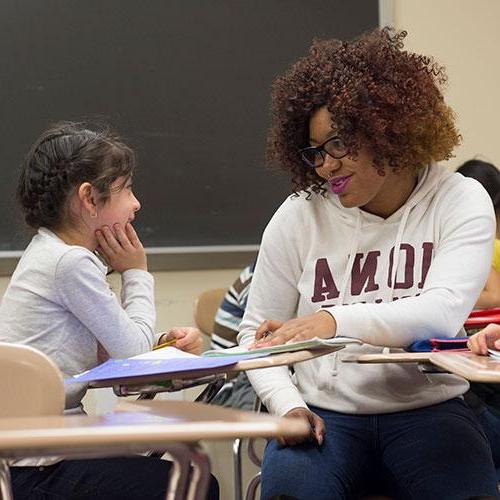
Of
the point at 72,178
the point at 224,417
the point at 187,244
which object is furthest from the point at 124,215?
the point at 187,244

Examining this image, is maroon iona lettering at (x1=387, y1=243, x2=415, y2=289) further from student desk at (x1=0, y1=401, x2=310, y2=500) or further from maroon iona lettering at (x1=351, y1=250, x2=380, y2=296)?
student desk at (x1=0, y1=401, x2=310, y2=500)

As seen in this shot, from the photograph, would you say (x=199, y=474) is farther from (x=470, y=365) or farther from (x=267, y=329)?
(x=267, y=329)

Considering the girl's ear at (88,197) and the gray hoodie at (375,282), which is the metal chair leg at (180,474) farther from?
the girl's ear at (88,197)

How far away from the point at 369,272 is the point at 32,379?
884mm

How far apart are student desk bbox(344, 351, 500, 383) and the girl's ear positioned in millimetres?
714

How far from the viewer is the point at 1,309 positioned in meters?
2.04


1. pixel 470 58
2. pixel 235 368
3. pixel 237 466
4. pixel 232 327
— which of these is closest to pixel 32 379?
pixel 235 368

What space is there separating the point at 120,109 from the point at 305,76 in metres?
1.53

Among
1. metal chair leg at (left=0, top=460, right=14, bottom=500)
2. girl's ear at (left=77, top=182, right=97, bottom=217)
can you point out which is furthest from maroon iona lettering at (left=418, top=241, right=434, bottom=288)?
metal chair leg at (left=0, top=460, right=14, bottom=500)

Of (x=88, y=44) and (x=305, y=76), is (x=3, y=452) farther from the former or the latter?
(x=88, y=44)

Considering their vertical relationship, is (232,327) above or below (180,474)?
below

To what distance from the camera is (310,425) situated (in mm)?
1896

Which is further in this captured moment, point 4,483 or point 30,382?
point 30,382

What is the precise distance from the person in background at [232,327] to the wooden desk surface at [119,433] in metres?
2.01
